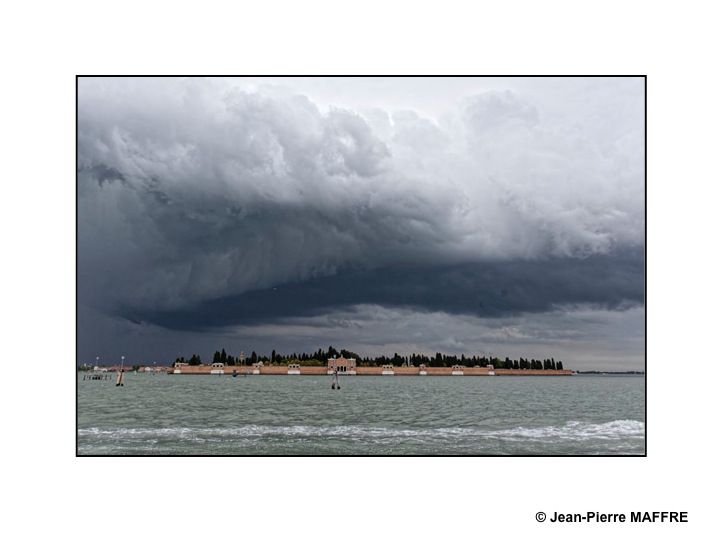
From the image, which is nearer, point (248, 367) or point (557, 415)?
point (557, 415)

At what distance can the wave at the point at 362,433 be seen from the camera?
66.8 feet

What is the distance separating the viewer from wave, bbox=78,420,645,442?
20375mm

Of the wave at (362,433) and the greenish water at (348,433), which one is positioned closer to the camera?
the greenish water at (348,433)

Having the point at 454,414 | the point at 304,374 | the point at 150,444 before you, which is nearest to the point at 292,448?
the point at 150,444

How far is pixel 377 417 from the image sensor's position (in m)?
28.7

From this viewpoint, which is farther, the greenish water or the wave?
the wave

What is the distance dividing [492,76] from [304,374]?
5182 inches

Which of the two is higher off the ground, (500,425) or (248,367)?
(500,425)

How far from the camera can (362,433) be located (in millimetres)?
21766
